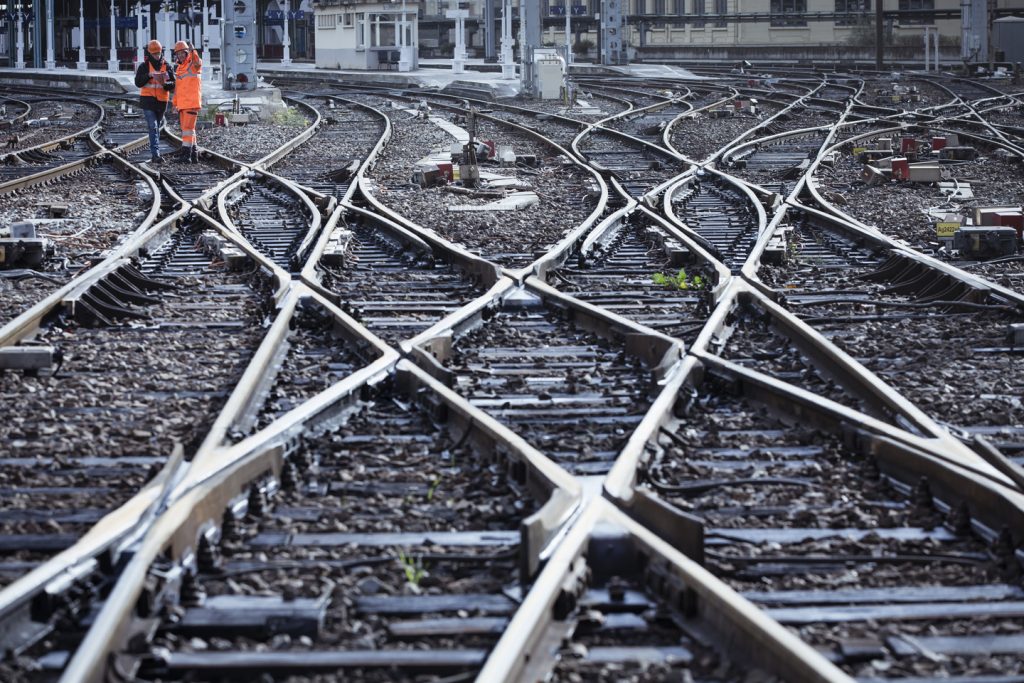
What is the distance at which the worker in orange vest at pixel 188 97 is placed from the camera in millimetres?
19031

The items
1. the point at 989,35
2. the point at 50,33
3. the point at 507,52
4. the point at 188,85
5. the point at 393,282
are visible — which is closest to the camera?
the point at 393,282

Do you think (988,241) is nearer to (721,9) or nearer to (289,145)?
(289,145)

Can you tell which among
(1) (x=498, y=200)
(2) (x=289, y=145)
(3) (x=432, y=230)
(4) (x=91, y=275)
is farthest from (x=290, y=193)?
(2) (x=289, y=145)

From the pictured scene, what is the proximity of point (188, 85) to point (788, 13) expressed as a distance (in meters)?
44.9

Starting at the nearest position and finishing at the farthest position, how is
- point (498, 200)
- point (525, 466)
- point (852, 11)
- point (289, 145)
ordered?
point (525, 466), point (498, 200), point (289, 145), point (852, 11)

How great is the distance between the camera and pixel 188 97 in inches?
773

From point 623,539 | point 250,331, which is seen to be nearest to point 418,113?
point 250,331

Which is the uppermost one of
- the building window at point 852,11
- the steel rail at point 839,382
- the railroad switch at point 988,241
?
the building window at point 852,11

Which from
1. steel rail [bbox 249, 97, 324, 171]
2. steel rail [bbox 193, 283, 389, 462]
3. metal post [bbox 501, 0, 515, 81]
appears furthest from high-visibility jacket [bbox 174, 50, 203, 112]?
metal post [bbox 501, 0, 515, 81]

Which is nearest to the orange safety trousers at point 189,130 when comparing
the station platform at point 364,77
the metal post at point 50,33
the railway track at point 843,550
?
the station platform at point 364,77

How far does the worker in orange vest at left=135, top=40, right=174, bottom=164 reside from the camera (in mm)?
19031

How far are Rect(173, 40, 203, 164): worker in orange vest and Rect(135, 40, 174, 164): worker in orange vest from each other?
289 millimetres

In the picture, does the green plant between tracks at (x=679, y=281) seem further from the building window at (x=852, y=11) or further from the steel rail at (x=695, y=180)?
the building window at (x=852, y=11)

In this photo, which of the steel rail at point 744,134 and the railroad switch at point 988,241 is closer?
the railroad switch at point 988,241
